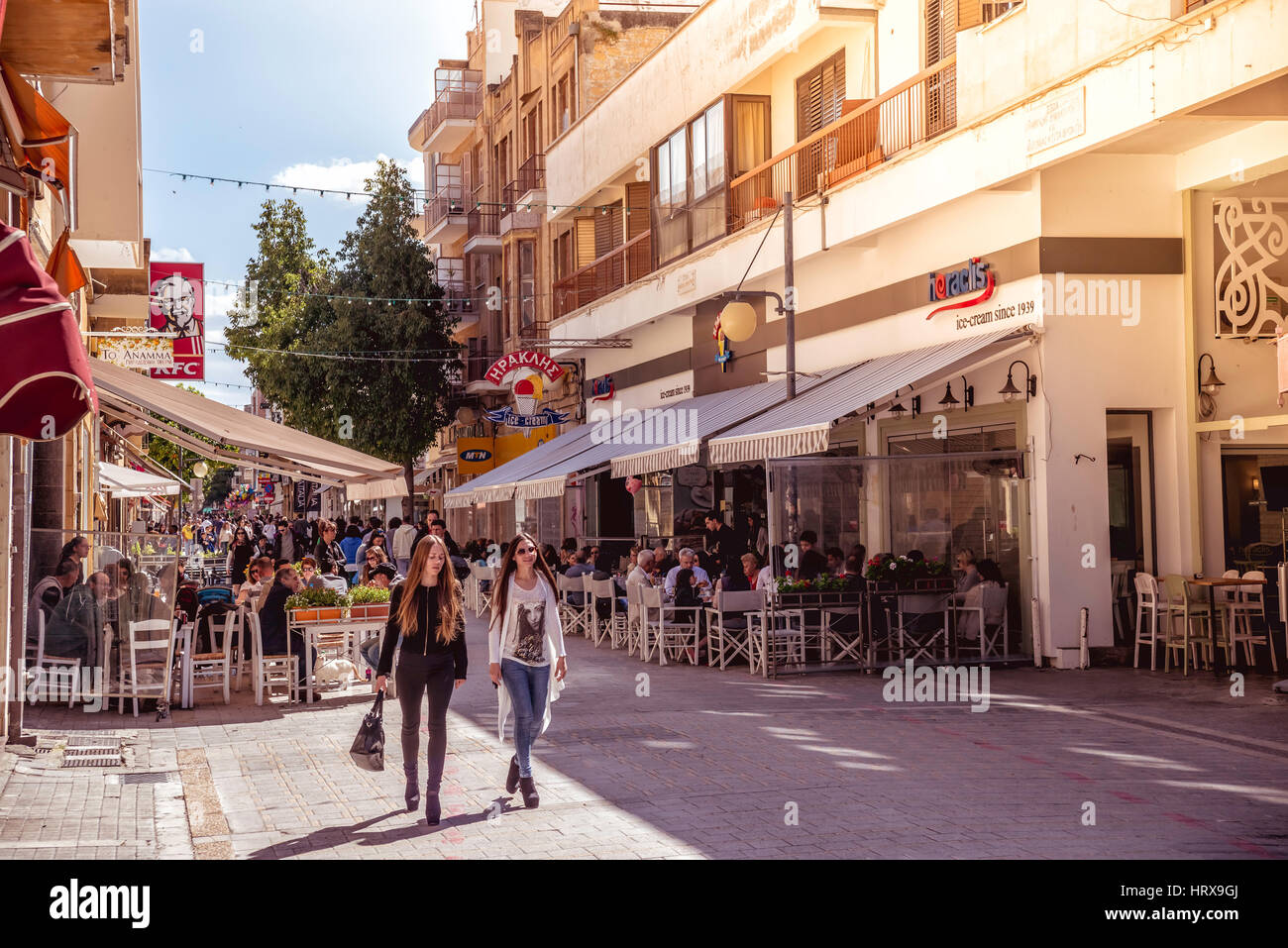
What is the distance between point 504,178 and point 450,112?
4648 millimetres

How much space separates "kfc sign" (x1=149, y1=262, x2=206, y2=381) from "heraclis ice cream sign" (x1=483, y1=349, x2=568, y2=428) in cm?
682

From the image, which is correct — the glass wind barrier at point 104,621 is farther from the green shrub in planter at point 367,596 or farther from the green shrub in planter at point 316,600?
the green shrub in planter at point 367,596

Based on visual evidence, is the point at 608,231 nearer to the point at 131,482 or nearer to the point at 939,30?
the point at 131,482

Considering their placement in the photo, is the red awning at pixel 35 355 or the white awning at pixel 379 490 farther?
the white awning at pixel 379 490

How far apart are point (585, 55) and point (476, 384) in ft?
36.8

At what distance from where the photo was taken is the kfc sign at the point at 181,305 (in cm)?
2497

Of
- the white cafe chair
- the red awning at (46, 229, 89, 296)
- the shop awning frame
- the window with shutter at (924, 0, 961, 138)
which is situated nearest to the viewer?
the red awning at (46, 229, 89, 296)

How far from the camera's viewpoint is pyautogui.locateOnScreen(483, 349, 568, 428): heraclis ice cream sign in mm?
30719

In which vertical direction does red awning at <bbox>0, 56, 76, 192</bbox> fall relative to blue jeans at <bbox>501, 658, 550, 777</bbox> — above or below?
above

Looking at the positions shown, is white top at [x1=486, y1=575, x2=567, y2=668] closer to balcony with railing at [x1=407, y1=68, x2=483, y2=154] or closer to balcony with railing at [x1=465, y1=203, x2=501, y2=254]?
balcony with railing at [x1=465, y1=203, x2=501, y2=254]

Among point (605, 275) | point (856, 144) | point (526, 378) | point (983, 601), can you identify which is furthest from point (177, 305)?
point (983, 601)

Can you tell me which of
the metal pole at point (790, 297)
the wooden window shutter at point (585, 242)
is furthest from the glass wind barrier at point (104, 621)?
the wooden window shutter at point (585, 242)

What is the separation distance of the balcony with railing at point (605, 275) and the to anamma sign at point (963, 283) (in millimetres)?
9577

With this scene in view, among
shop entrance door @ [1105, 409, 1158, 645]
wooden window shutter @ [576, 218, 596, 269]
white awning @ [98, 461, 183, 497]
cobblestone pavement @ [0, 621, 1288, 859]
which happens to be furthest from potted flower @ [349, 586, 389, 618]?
wooden window shutter @ [576, 218, 596, 269]
